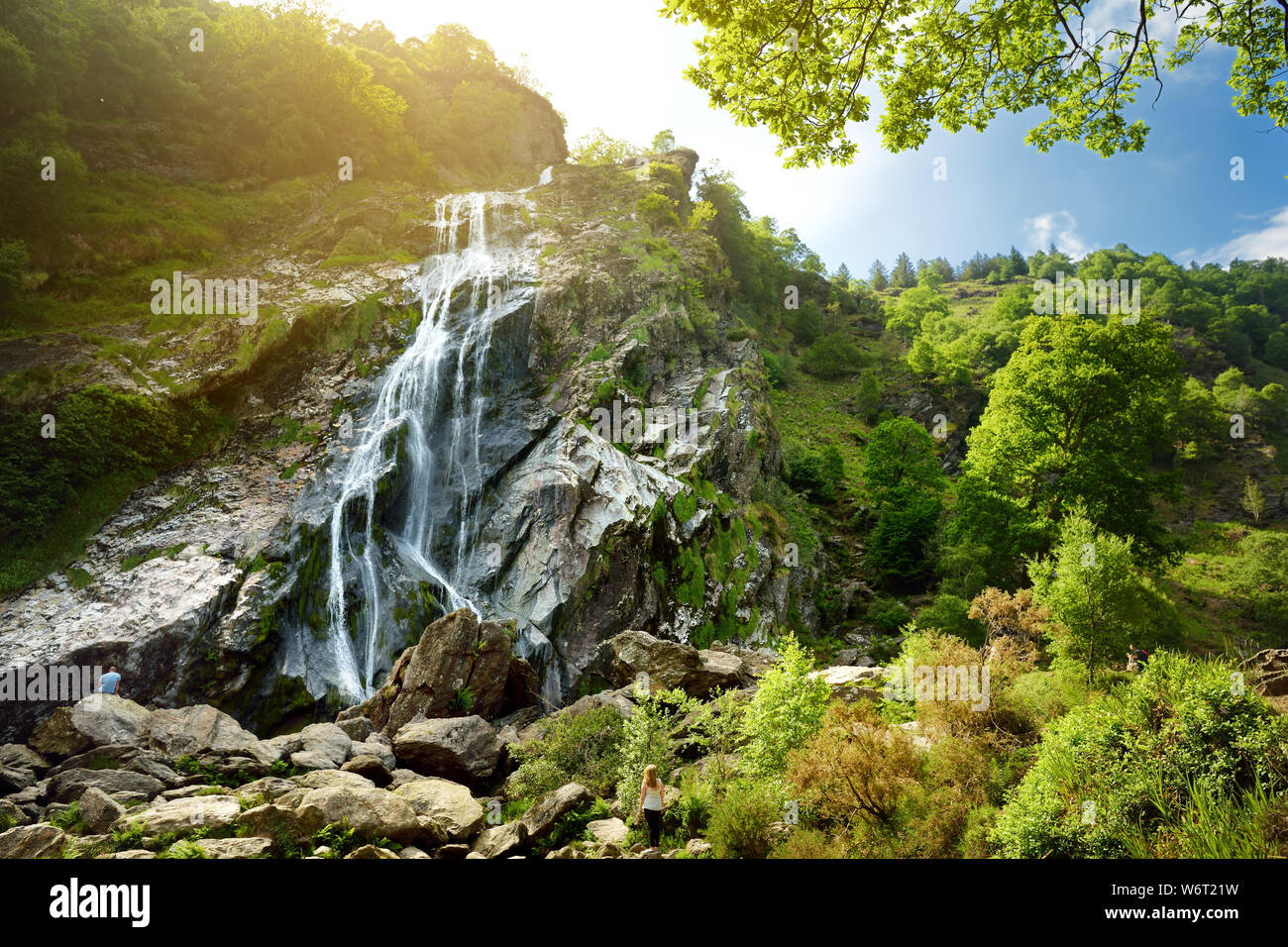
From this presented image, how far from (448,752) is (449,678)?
306 centimetres

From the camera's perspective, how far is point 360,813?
7.91m

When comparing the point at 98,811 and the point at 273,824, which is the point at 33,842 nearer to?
the point at 98,811

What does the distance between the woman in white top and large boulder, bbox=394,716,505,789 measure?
536 cm

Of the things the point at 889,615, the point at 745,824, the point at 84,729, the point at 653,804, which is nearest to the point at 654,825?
the point at 653,804

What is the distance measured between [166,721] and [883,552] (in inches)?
1225

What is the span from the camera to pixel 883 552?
31344 mm

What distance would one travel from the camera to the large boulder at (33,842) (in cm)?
620

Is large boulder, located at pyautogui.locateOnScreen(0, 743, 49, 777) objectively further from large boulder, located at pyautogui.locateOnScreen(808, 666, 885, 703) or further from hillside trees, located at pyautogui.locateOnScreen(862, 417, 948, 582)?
hillside trees, located at pyautogui.locateOnScreen(862, 417, 948, 582)

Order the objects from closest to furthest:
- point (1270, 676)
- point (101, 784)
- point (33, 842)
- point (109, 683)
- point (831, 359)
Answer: point (33, 842)
point (101, 784)
point (1270, 676)
point (109, 683)
point (831, 359)

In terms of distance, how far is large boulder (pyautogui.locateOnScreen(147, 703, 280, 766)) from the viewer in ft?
34.5

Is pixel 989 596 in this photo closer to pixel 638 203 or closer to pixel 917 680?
pixel 917 680

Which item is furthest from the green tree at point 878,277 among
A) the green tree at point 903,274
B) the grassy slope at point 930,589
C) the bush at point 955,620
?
the bush at point 955,620

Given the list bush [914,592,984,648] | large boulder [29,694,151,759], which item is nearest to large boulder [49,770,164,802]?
large boulder [29,694,151,759]
